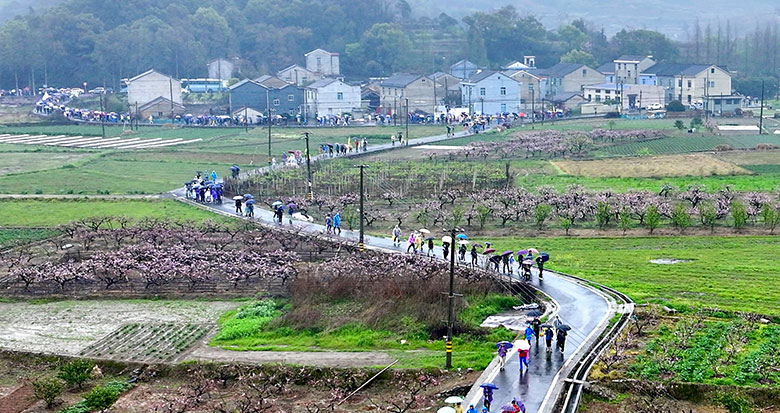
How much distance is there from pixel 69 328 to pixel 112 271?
5.04 meters

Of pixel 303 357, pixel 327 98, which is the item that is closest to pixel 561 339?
pixel 303 357

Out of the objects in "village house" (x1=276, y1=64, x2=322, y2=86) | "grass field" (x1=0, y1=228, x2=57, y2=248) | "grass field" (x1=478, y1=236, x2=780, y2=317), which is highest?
"village house" (x1=276, y1=64, x2=322, y2=86)

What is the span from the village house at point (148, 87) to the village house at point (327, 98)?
549 inches

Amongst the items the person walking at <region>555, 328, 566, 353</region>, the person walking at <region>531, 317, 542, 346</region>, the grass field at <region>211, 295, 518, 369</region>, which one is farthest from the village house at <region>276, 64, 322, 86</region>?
the person walking at <region>555, 328, 566, 353</region>

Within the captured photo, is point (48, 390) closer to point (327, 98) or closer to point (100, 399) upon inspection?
point (100, 399)

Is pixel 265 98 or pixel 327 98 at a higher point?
pixel 265 98

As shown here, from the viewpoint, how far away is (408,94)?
10106cm

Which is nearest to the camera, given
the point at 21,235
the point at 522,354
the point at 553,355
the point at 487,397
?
the point at 487,397

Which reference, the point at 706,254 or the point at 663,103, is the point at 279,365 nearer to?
the point at 706,254

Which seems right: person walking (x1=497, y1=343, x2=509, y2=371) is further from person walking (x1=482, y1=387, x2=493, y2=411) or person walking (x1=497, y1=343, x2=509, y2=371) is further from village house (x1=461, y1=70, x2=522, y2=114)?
village house (x1=461, y1=70, x2=522, y2=114)

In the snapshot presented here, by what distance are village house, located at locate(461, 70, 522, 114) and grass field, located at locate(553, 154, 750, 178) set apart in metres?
36.3

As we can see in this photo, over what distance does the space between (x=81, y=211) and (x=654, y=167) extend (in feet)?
101

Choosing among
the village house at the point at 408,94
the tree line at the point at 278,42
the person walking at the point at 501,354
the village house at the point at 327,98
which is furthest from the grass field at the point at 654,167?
the tree line at the point at 278,42

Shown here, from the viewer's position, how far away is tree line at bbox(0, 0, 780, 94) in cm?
12450
